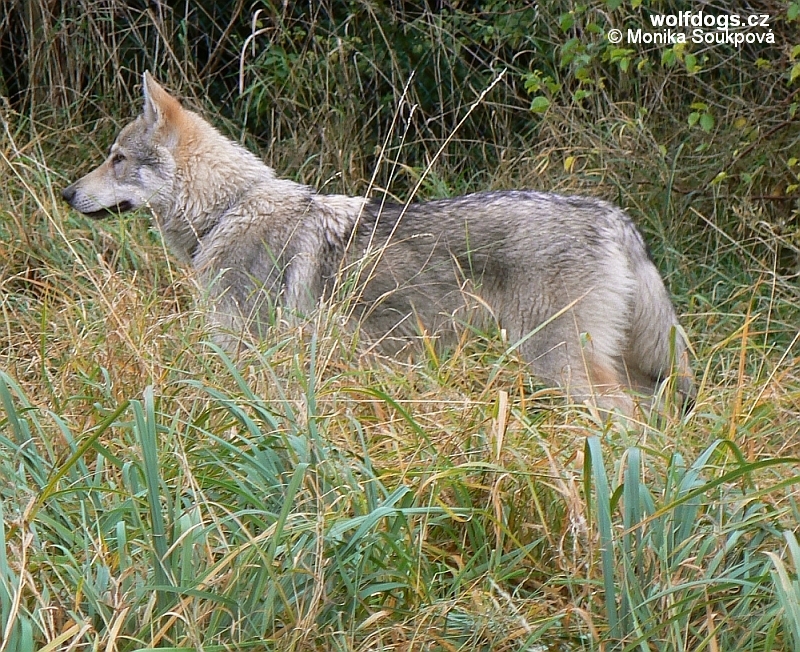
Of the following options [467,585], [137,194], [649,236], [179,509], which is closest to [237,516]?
[179,509]

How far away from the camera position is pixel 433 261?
4219 mm

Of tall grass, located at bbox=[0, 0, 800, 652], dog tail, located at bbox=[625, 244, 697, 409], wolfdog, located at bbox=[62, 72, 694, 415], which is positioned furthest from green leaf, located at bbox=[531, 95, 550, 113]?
dog tail, located at bbox=[625, 244, 697, 409]

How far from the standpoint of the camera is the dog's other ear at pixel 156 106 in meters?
4.63

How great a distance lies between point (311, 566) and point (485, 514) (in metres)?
0.46

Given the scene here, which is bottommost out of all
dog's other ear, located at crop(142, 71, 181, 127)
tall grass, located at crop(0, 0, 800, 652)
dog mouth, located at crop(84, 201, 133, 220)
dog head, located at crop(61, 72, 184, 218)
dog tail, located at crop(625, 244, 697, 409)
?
dog tail, located at crop(625, 244, 697, 409)

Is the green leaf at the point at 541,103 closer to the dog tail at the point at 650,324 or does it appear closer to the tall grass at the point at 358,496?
the tall grass at the point at 358,496

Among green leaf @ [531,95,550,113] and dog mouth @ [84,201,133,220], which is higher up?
green leaf @ [531,95,550,113]

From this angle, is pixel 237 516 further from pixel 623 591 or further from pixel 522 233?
pixel 522 233

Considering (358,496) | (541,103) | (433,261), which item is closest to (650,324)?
(433,261)

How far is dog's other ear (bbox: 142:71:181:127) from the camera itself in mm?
4629

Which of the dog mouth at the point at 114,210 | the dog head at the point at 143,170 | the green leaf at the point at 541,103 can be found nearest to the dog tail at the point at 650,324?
the green leaf at the point at 541,103

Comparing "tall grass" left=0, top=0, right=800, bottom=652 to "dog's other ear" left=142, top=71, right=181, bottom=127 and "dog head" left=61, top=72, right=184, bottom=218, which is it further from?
"dog's other ear" left=142, top=71, right=181, bottom=127

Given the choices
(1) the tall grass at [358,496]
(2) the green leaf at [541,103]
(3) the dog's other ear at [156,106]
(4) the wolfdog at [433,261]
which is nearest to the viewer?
(1) the tall grass at [358,496]

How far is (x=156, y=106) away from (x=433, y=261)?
4.63ft
